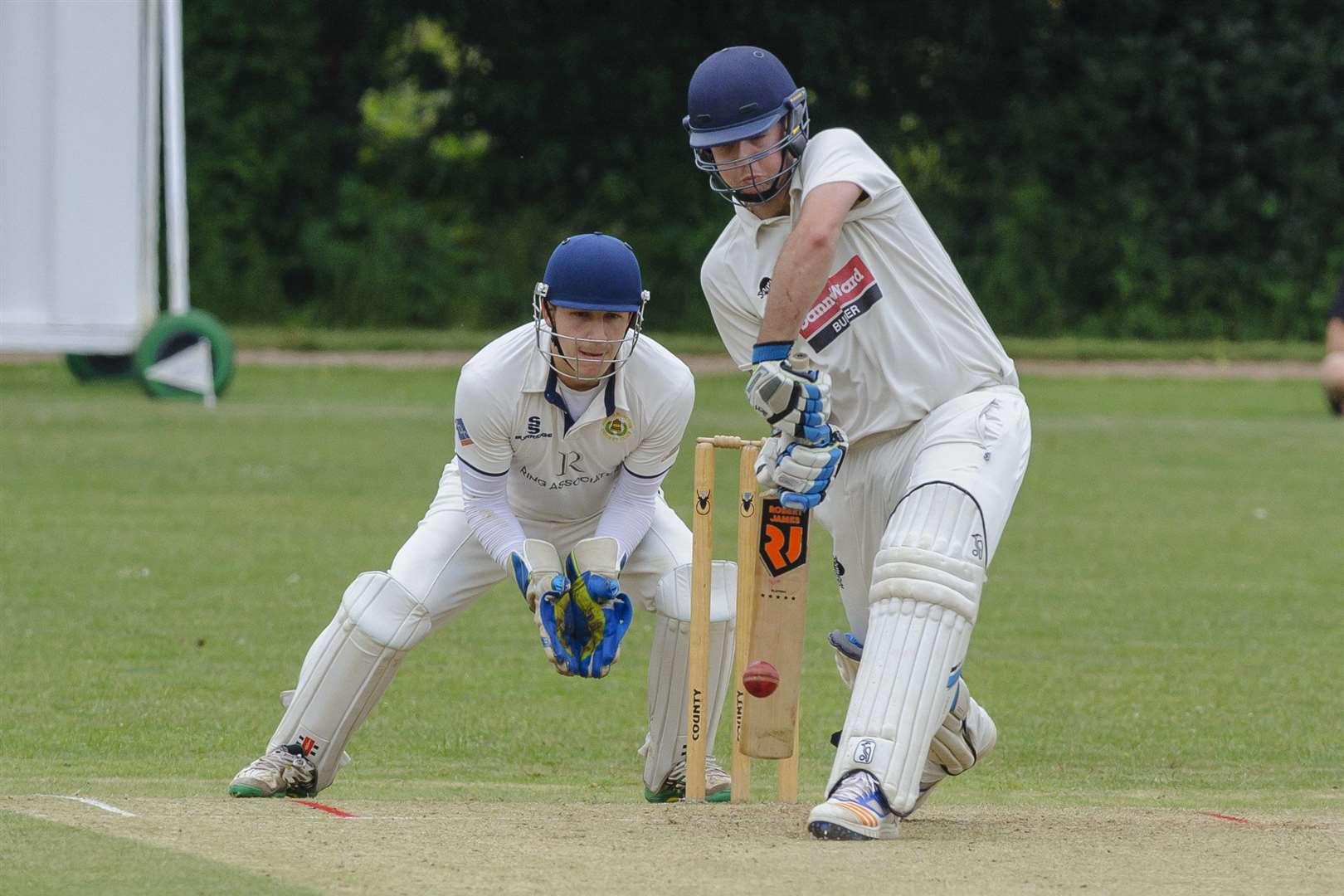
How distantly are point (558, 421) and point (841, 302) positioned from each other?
2.87 feet

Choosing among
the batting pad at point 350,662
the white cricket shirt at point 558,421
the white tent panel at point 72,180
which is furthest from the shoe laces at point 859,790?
the white tent panel at point 72,180

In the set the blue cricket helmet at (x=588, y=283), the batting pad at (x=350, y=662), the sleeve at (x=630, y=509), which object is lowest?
the batting pad at (x=350, y=662)

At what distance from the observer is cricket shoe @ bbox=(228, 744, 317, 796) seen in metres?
4.86

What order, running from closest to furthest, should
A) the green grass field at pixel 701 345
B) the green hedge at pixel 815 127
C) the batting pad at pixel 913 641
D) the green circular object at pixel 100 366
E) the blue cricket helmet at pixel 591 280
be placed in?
1. the batting pad at pixel 913 641
2. the blue cricket helmet at pixel 591 280
3. the green circular object at pixel 100 366
4. the green grass field at pixel 701 345
5. the green hedge at pixel 815 127

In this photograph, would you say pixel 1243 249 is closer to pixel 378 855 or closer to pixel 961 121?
pixel 961 121

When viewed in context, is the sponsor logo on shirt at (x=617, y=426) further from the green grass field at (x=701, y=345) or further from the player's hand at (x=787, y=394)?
the green grass field at (x=701, y=345)

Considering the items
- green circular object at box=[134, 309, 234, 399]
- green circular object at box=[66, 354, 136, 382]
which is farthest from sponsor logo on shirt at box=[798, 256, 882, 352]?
green circular object at box=[66, 354, 136, 382]

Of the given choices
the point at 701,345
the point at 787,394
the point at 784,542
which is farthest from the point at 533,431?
the point at 701,345

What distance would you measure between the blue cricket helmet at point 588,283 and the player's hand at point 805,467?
0.57 m

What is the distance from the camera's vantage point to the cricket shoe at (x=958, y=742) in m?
4.66

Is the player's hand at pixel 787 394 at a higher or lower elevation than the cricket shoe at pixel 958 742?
higher

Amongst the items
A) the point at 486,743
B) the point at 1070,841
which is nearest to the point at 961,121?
the point at 486,743

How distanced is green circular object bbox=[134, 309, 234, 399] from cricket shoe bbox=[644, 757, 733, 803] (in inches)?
417

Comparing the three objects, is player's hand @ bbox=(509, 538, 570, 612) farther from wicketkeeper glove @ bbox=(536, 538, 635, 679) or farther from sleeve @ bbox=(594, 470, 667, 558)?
sleeve @ bbox=(594, 470, 667, 558)
